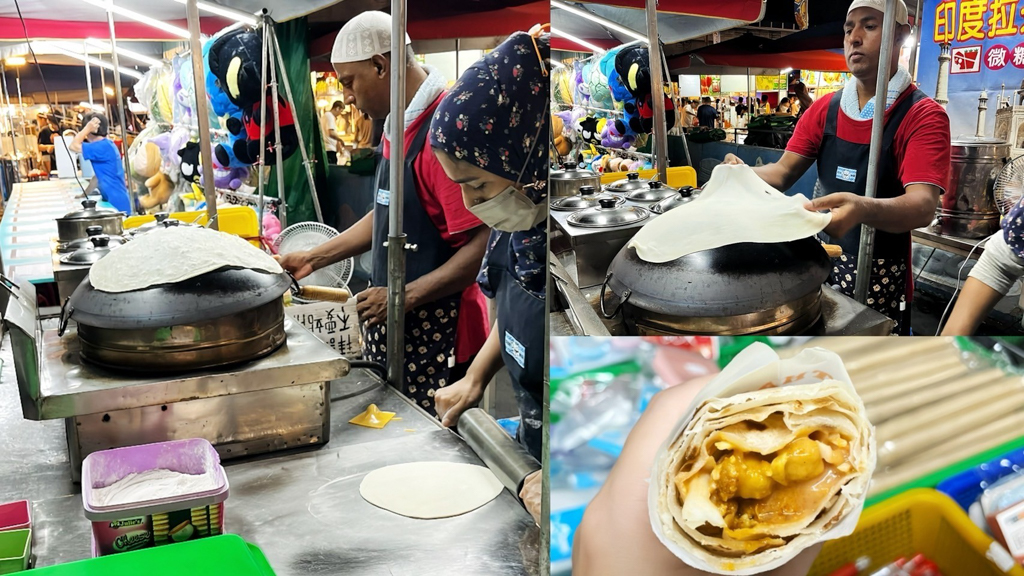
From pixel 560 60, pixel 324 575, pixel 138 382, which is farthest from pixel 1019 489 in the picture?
pixel 138 382

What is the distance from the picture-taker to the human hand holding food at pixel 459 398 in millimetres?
1929

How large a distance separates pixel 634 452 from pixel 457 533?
611 millimetres

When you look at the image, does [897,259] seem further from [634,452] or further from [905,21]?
[634,452]

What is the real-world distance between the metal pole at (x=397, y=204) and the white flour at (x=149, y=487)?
81 centimetres

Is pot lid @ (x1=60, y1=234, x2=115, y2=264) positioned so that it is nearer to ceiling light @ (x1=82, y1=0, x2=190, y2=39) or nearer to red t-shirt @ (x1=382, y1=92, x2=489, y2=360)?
red t-shirt @ (x1=382, y1=92, x2=489, y2=360)

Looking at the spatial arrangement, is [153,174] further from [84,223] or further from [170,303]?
[170,303]

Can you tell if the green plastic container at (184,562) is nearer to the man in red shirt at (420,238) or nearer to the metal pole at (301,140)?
the man in red shirt at (420,238)

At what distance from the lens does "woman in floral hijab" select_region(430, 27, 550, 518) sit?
4.71 feet

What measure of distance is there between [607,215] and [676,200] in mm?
91

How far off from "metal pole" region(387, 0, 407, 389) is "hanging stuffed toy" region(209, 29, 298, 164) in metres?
1.28

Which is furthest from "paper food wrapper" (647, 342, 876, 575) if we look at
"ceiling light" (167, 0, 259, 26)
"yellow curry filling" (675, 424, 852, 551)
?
"ceiling light" (167, 0, 259, 26)

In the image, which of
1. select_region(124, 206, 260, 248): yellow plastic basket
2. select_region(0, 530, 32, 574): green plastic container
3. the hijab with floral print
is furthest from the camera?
select_region(124, 206, 260, 248): yellow plastic basket

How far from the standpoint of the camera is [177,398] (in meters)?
1.62

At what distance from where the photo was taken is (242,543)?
115 centimetres
